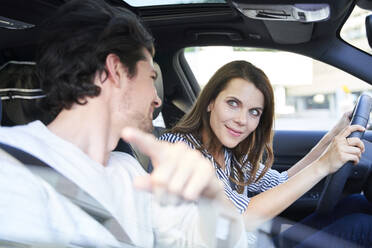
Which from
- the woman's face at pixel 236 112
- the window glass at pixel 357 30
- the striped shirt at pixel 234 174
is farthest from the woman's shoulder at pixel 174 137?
the window glass at pixel 357 30

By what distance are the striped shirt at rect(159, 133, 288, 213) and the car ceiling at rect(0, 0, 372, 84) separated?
0.58 m

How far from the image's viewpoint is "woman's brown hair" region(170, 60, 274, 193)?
1.95 m

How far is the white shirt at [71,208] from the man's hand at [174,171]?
0.05 meters

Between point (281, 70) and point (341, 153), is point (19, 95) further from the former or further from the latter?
point (281, 70)

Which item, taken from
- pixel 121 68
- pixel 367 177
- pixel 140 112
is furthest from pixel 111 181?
pixel 367 177

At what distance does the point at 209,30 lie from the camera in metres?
2.51

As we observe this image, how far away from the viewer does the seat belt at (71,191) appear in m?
0.89

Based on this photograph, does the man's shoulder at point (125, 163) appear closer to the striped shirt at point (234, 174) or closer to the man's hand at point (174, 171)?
Result: the striped shirt at point (234, 174)

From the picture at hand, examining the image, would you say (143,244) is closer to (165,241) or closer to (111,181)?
(165,241)

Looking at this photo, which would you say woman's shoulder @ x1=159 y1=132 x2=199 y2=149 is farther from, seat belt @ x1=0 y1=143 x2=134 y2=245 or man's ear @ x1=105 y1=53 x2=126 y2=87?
seat belt @ x1=0 y1=143 x2=134 y2=245

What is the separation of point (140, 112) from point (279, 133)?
1.81 metres

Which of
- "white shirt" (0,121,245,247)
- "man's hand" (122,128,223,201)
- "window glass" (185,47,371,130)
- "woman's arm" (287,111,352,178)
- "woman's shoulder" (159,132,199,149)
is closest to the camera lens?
"man's hand" (122,128,223,201)

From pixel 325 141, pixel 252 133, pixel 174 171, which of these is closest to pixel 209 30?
pixel 252 133

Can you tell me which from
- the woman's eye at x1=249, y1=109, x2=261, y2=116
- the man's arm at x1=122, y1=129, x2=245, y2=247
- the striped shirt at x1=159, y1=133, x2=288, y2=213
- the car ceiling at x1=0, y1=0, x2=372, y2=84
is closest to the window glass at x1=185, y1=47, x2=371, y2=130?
the car ceiling at x1=0, y1=0, x2=372, y2=84
